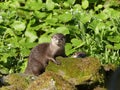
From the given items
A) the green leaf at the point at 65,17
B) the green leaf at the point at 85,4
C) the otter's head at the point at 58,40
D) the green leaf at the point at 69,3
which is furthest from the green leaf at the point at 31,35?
the otter's head at the point at 58,40

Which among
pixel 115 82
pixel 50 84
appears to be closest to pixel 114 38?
pixel 50 84

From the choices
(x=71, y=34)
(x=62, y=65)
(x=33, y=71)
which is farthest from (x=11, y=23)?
(x=62, y=65)

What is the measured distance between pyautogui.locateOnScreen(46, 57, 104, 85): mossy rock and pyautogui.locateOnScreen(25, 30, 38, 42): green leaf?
318cm

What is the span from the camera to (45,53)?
5.50 metres

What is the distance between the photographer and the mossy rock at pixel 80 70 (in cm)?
363

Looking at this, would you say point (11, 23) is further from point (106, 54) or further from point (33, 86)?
point (33, 86)

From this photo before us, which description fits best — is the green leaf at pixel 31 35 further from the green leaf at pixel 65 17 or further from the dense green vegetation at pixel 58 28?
the green leaf at pixel 65 17

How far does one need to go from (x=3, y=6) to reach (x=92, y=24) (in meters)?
1.94

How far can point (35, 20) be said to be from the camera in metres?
7.60

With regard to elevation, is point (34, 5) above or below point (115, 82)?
below

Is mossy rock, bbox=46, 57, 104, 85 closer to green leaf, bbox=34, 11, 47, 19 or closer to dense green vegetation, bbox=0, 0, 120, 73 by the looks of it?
dense green vegetation, bbox=0, 0, 120, 73

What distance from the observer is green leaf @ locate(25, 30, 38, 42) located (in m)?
7.12

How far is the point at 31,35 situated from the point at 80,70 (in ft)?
11.6

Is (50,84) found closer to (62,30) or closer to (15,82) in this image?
(15,82)
